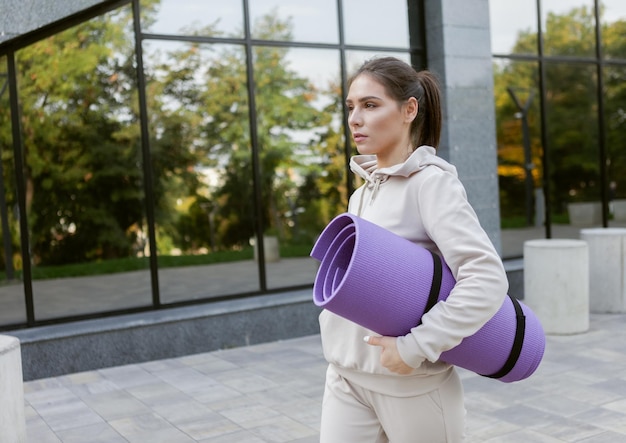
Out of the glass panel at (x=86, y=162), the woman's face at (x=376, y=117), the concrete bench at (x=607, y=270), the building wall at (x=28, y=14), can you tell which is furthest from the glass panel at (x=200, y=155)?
the woman's face at (x=376, y=117)

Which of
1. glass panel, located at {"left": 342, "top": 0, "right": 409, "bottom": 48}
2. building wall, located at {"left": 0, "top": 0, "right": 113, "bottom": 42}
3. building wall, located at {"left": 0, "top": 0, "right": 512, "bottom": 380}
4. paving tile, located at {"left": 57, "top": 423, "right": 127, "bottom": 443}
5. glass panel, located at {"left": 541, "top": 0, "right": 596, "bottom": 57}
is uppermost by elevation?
glass panel, located at {"left": 541, "top": 0, "right": 596, "bottom": 57}

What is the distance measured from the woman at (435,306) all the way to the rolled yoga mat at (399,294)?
2.0 inches

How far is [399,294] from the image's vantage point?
1.63 metres

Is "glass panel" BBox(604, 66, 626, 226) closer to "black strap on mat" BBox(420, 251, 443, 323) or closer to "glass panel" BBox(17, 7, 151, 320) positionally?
"glass panel" BBox(17, 7, 151, 320)

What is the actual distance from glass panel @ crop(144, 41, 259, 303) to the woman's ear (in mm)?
12352

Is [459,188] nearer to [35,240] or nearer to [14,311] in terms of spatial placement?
[14,311]

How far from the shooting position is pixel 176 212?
14.9 meters

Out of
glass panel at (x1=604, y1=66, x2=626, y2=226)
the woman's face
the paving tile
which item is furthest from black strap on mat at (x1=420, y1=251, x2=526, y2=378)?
glass panel at (x1=604, y1=66, x2=626, y2=226)

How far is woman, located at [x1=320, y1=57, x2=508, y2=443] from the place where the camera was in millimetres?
1689

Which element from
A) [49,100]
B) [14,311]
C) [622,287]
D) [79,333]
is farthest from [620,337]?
[49,100]

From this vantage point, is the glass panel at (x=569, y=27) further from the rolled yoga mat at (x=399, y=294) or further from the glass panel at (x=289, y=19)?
the rolled yoga mat at (x=399, y=294)

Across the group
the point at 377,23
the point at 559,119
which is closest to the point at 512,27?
the point at 559,119

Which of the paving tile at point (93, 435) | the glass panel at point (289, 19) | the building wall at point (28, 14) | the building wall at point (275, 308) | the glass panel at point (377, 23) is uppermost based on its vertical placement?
the glass panel at point (289, 19)

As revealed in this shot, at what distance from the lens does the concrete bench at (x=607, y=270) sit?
769 cm
